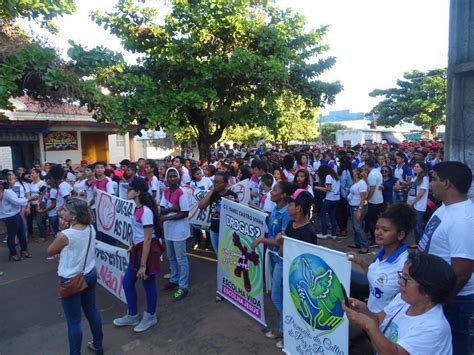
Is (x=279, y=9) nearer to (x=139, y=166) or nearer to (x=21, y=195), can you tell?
(x=139, y=166)

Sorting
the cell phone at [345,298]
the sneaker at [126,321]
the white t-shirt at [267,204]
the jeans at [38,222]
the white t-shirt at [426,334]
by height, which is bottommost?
the sneaker at [126,321]

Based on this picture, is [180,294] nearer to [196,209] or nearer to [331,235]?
[196,209]

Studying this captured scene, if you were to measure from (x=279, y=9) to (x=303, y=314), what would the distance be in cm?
1229

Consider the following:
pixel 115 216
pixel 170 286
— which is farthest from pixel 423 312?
pixel 115 216

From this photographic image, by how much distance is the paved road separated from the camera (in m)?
4.23

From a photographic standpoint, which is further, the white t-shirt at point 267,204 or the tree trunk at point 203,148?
the tree trunk at point 203,148

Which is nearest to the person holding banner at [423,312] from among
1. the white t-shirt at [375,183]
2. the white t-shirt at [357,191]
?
the white t-shirt at [357,191]

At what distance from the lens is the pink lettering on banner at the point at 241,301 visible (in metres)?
4.55

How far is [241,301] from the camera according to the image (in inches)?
189

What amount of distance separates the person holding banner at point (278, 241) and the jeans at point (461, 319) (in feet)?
5.46

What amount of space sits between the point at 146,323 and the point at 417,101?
27987mm

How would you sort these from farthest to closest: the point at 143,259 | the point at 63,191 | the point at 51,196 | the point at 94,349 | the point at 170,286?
the point at 51,196, the point at 63,191, the point at 170,286, the point at 143,259, the point at 94,349

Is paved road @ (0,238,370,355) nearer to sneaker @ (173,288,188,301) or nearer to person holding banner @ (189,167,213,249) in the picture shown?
sneaker @ (173,288,188,301)

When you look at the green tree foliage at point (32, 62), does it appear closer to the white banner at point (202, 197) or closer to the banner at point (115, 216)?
the banner at point (115, 216)
